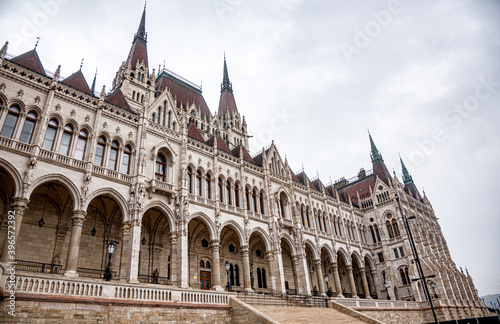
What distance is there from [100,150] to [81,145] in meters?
1.23

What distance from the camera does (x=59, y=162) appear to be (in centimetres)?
1870

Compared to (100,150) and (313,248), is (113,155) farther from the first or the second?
(313,248)

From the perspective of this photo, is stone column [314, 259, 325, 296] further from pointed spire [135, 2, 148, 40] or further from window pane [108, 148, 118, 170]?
Answer: pointed spire [135, 2, 148, 40]

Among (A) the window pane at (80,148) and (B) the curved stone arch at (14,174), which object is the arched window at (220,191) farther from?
(B) the curved stone arch at (14,174)

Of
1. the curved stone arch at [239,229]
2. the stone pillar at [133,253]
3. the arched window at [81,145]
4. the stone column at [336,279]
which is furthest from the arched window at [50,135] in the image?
the stone column at [336,279]

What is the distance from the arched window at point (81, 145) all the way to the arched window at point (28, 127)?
254 centimetres

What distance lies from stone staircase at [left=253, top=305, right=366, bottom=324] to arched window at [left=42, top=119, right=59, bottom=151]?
613 inches

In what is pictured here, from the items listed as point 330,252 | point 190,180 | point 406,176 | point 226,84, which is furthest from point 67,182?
point 406,176

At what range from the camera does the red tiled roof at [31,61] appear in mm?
20172

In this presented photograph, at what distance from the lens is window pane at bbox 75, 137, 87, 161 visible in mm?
20469

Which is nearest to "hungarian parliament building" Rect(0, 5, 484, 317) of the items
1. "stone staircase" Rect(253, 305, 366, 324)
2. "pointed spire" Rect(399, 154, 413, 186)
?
"stone staircase" Rect(253, 305, 366, 324)

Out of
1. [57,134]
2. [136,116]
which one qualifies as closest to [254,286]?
[136,116]

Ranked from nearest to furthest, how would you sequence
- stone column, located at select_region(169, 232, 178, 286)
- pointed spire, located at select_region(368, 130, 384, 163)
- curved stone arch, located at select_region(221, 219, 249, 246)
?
stone column, located at select_region(169, 232, 178, 286), curved stone arch, located at select_region(221, 219, 249, 246), pointed spire, located at select_region(368, 130, 384, 163)

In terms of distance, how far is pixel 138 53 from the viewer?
36000mm
